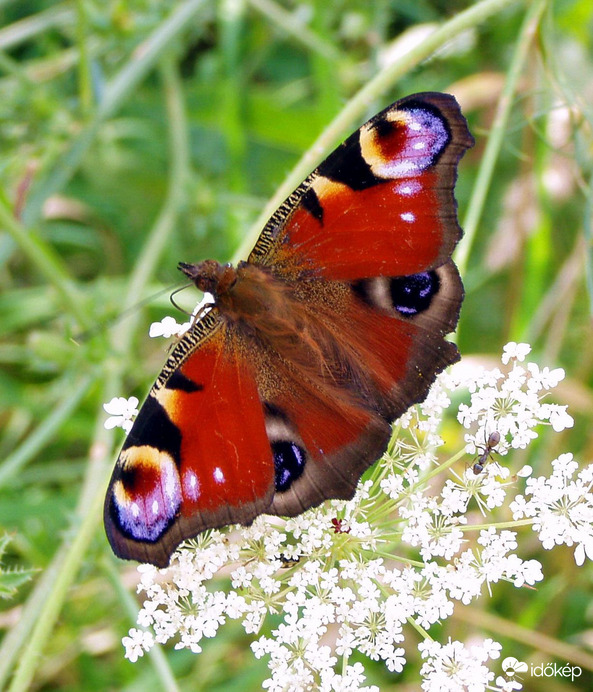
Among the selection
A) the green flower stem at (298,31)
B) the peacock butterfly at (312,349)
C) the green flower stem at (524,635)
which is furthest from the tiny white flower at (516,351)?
the green flower stem at (298,31)

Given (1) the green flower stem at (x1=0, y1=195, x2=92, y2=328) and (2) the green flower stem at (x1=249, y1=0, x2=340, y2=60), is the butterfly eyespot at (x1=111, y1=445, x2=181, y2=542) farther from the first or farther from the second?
(2) the green flower stem at (x1=249, y1=0, x2=340, y2=60)

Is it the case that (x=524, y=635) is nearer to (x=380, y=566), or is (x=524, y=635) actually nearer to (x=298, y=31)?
(x=380, y=566)

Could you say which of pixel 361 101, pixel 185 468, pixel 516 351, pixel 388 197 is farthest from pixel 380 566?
pixel 361 101

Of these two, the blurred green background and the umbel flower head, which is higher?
the blurred green background

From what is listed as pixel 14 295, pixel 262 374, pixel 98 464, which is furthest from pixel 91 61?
pixel 262 374

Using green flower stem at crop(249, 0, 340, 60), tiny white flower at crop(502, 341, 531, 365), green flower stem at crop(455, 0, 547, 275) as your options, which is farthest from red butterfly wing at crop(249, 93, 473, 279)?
green flower stem at crop(249, 0, 340, 60)

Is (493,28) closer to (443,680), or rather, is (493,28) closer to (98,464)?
(98,464)
